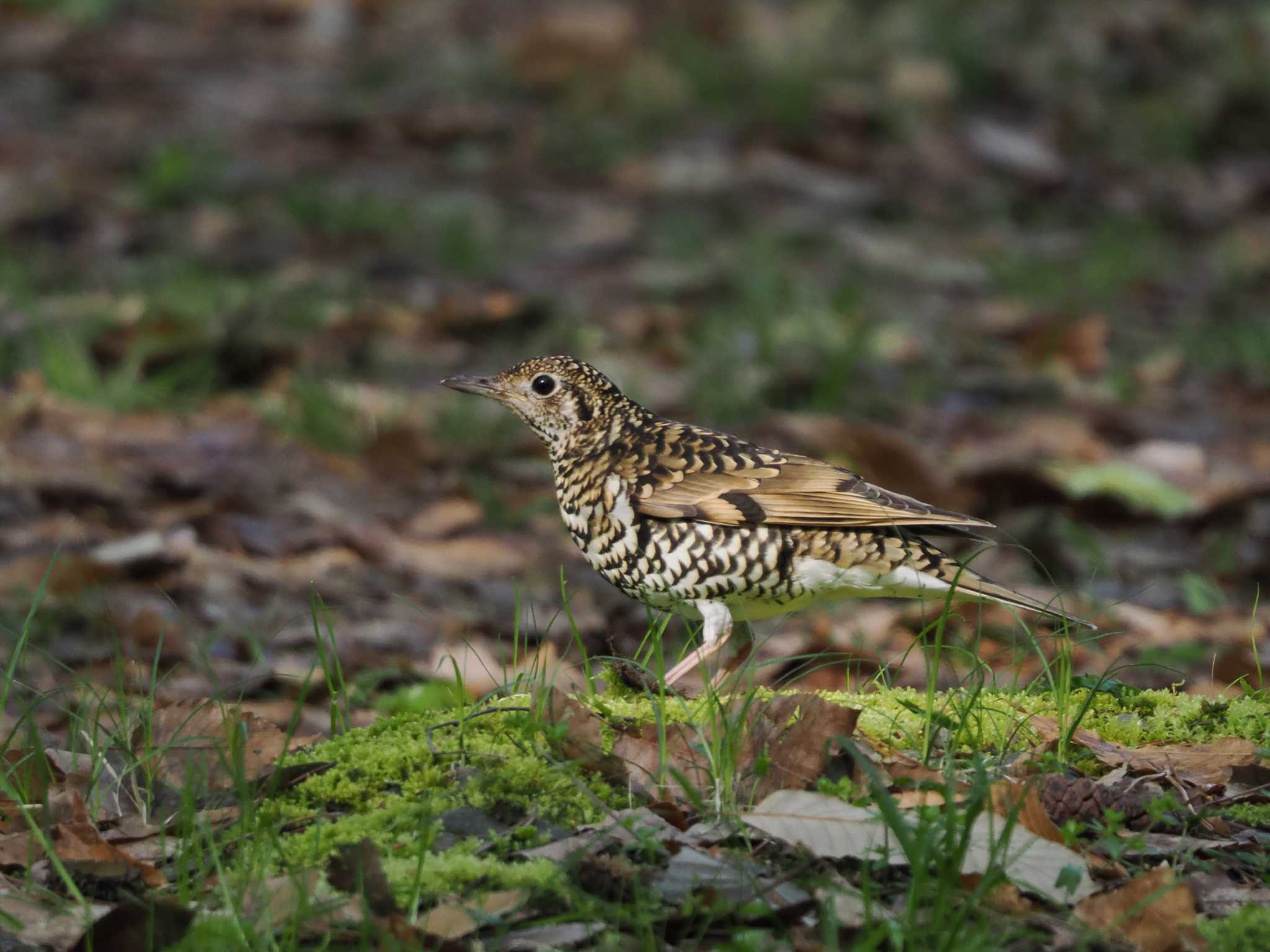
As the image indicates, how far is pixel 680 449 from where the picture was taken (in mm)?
4809

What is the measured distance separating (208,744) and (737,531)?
163cm

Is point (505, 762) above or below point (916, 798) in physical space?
below

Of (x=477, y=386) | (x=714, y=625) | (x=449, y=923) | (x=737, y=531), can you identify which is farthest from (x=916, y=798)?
(x=477, y=386)

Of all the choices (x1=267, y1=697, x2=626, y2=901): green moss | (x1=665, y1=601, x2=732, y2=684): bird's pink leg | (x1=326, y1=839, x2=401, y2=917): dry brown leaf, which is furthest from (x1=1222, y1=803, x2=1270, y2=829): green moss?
(x1=326, y1=839, x2=401, y2=917): dry brown leaf

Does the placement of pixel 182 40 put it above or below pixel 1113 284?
above

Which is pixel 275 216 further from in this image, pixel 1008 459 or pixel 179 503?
Answer: pixel 1008 459

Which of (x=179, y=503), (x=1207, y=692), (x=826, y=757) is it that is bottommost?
(x=179, y=503)

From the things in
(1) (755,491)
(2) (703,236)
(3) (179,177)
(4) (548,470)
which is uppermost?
(1) (755,491)

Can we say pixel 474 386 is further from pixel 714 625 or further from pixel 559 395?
pixel 714 625

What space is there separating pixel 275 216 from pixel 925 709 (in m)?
8.43

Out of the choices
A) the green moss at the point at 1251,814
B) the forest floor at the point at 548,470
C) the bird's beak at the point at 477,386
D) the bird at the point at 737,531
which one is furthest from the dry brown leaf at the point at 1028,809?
the bird's beak at the point at 477,386

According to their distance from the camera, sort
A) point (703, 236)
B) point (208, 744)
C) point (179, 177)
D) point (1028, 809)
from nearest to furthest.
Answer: point (1028, 809), point (208, 744), point (179, 177), point (703, 236)

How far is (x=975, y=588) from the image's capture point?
4.45m

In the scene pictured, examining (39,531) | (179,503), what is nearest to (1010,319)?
(179,503)
